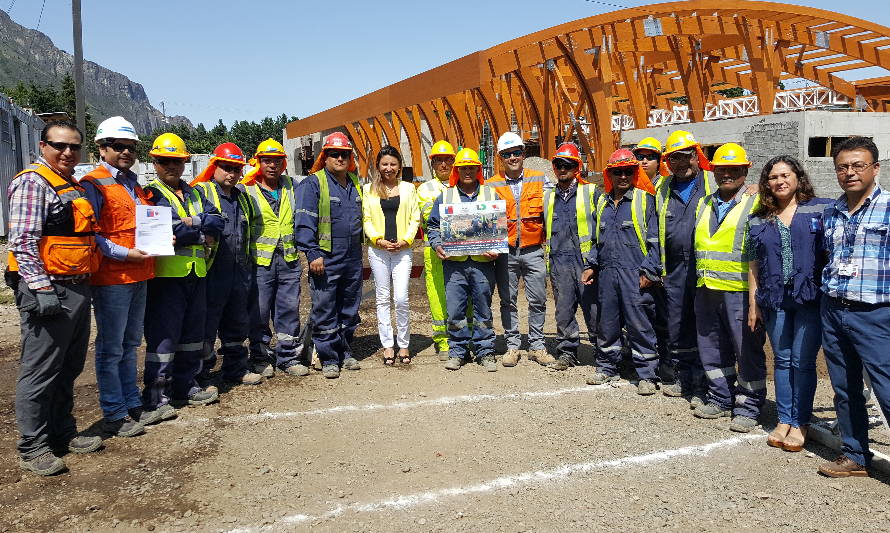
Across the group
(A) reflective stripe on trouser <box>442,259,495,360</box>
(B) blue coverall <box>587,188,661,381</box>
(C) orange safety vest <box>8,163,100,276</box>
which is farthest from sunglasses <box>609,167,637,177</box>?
(C) orange safety vest <box>8,163,100,276</box>

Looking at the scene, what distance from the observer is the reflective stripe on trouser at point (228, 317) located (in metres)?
5.09

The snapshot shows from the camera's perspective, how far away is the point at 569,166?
5.68m

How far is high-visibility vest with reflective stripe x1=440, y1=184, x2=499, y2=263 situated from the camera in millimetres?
5845

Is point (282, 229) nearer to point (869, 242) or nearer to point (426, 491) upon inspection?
point (426, 491)

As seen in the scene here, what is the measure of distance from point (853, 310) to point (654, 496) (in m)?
1.56

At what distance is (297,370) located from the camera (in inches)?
224

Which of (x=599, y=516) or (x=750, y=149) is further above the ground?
(x=750, y=149)

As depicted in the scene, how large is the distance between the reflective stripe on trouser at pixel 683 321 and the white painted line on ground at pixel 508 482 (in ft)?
2.90

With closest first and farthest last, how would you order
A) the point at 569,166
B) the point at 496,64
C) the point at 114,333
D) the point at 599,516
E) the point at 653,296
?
the point at 599,516 < the point at 114,333 < the point at 653,296 < the point at 569,166 < the point at 496,64

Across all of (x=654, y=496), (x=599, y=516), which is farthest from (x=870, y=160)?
(x=599, y=516)

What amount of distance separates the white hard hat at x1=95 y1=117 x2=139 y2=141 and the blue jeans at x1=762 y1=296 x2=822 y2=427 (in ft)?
14.8

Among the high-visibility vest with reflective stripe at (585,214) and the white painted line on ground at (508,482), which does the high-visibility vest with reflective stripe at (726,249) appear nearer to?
the white painted line on ground at (508,482)

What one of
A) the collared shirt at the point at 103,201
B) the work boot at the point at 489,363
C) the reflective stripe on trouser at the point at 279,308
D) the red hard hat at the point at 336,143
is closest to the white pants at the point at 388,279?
the reflective stripe on trouser at the point at 279,308

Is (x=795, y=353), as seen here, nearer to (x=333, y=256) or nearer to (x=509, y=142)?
(x=509, y=142)
